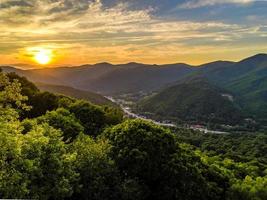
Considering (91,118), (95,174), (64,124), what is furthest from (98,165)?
(91,118)

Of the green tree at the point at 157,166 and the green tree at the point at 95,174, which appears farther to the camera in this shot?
the green tree at the point at 157,166

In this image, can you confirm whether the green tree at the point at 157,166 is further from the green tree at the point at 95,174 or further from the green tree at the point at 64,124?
the green tree at the point at 64,124

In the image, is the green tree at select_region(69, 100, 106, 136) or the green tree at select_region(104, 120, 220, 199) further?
the green tree at select_region(69, 100, 106, 136)

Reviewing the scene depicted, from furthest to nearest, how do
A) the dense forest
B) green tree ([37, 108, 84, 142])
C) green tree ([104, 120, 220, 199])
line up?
green tree ([37, 108, 84, 142]) < green tree ([104, 120, 220, 199]) < the dense forest

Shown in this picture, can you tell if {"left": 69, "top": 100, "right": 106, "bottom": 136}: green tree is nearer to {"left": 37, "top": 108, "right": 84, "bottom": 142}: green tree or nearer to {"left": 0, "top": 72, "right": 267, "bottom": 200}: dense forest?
{"left": 0, "top": 72, "right": 267, "bottom": 200}: dense forest

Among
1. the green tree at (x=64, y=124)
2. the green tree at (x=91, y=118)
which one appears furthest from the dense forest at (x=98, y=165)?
the green tree at (x=91, y=118)

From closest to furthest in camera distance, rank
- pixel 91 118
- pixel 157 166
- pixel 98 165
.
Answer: pixel 98 165, pixel 157 166, pixel 91 118

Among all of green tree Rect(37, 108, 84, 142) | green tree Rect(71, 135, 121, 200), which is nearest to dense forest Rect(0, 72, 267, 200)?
green tree Rect(71, 135, 121, 200)

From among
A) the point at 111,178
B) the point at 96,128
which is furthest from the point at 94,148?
the point at 96,128

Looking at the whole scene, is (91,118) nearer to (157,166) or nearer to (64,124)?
(64,124)

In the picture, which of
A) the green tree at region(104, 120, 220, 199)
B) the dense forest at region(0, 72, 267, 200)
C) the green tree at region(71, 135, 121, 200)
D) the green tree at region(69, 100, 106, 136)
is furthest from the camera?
the green tree at region(69, 100, 106, 136)

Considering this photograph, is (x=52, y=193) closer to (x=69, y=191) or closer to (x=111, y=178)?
(x=69, y=191)
